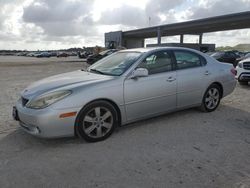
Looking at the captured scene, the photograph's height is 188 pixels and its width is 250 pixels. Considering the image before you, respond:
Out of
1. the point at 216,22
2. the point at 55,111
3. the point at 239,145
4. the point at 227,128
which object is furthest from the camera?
the point at 216,22

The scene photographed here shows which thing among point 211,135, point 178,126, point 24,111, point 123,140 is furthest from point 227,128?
point 24,111

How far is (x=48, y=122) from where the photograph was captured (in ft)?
11.9

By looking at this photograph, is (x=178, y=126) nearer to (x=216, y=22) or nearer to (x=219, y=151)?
(x=219, y=151)

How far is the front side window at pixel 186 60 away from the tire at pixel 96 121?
71.9 inches

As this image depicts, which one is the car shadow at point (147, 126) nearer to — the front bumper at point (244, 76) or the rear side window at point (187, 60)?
the rear side window at point (187, 60)

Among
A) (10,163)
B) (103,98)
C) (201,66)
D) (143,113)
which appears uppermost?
(201,66)

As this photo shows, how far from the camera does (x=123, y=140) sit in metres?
4.11

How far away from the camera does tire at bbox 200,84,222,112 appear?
5552mm

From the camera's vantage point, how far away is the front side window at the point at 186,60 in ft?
16.6

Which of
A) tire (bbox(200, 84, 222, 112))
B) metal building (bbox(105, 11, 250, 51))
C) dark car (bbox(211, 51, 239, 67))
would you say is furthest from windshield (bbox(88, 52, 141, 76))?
metal building (bbox(105, 11, 250, 51))

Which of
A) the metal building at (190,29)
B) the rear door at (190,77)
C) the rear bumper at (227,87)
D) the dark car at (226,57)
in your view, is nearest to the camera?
the rear door at (190,77)

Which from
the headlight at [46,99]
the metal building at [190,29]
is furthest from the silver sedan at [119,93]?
the metal building at [190,29]

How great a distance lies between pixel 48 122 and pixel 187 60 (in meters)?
3.12

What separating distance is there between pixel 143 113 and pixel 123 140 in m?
0.68
